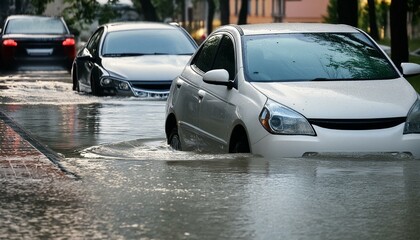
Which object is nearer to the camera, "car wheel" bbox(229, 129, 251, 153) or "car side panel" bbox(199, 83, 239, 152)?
"car wheel" bbox(229, 129, 251, 153)

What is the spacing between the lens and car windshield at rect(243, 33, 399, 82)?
12.0m

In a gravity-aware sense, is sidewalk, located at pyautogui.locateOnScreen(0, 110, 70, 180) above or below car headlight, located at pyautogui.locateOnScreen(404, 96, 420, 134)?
below

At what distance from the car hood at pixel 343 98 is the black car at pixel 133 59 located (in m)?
9.59

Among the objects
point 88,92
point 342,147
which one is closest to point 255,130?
point 342,147

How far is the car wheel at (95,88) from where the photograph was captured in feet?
71.6

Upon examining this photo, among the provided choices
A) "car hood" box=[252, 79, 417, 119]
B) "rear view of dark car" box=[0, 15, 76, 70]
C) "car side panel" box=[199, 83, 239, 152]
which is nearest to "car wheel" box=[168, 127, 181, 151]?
"car side panel" box=[199, 83, 239, 152]

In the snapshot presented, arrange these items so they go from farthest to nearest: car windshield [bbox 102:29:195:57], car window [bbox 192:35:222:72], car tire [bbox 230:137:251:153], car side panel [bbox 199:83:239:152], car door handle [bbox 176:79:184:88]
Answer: car windshield [bbox 102:29:195:57]
car door handle [bbox 176:79:184:88]
car window [bbox 192:35:222:72]
car side panel [bbox 199:83:239:152]
car tire [bbox 230:137:251:153]

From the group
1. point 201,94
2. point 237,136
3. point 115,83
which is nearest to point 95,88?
point 115,83

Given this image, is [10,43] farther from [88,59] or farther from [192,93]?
[192,93]

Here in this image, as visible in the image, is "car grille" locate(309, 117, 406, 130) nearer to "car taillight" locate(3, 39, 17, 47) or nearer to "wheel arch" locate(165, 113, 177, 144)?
"wheel arch" locate(165, 113, 177, 144)

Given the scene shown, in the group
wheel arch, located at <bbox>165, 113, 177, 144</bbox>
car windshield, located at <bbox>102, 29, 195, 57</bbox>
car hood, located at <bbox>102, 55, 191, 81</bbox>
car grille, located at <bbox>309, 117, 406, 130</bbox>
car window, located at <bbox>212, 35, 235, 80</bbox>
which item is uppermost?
car window, located at <bbox>212, 35, 235, 80</bbox>

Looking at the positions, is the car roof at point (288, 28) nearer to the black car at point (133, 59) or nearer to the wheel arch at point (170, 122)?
the wheel arch at point (170, 122)

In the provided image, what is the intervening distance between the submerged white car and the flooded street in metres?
0.18

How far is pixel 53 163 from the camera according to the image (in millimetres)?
10961
